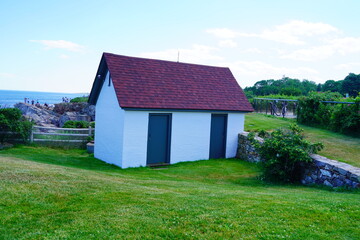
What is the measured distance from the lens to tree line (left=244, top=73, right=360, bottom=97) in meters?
56.7

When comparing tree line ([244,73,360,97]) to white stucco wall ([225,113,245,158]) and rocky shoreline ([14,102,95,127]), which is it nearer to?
rocky shoreline ([14,102,95,127])

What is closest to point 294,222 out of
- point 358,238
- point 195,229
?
point 358,238

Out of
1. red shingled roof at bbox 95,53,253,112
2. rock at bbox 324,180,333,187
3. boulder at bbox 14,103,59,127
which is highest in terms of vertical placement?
red shingled roof at bbox 95,53,253,112

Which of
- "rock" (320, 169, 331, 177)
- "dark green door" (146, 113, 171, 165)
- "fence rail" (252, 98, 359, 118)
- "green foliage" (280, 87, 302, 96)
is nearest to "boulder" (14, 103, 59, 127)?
"dark green door" (146, 113, 171, 165)

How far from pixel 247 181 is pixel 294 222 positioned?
5983 millimetres

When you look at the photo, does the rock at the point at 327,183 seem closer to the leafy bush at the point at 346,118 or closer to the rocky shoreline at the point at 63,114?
the leafy bush at the point at 346,118

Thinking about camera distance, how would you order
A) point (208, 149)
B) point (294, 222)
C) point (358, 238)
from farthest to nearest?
point (208, 149)
point (294, 222)
point (358, 238)

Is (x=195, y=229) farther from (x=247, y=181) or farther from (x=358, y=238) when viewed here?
(x=247, y=181)

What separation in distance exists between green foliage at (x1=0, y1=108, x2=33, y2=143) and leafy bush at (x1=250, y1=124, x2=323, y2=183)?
492 inches

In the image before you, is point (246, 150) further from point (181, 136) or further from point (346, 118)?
point (346, 118)

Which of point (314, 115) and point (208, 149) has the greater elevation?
point (314, 115)

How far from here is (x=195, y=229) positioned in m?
5.41

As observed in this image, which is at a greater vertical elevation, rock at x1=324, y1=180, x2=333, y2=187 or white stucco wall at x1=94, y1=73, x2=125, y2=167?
white stucco wall at x1=94, y1=73, x2=125, y2=167

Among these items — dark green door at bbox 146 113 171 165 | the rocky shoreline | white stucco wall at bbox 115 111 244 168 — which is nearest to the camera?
white stucco wall at bbox 115 111 244 168
